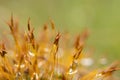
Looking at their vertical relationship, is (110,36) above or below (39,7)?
below

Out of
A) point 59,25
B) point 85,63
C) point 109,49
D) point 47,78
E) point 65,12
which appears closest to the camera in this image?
point 47,78

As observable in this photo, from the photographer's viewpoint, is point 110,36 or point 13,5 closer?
point 110,36

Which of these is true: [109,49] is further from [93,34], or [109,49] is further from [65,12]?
[65,12]

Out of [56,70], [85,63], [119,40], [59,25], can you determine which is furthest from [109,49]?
[56,70]

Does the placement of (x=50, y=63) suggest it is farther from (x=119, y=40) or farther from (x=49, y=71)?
(x=119, y=40)

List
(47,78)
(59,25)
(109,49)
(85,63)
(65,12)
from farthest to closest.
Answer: (65,12)
(59,25)
(109,49)
(85,63)
(47,78)

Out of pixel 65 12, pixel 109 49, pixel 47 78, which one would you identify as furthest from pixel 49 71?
pixel 65 12

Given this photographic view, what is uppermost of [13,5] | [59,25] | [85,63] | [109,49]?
[13,5]
